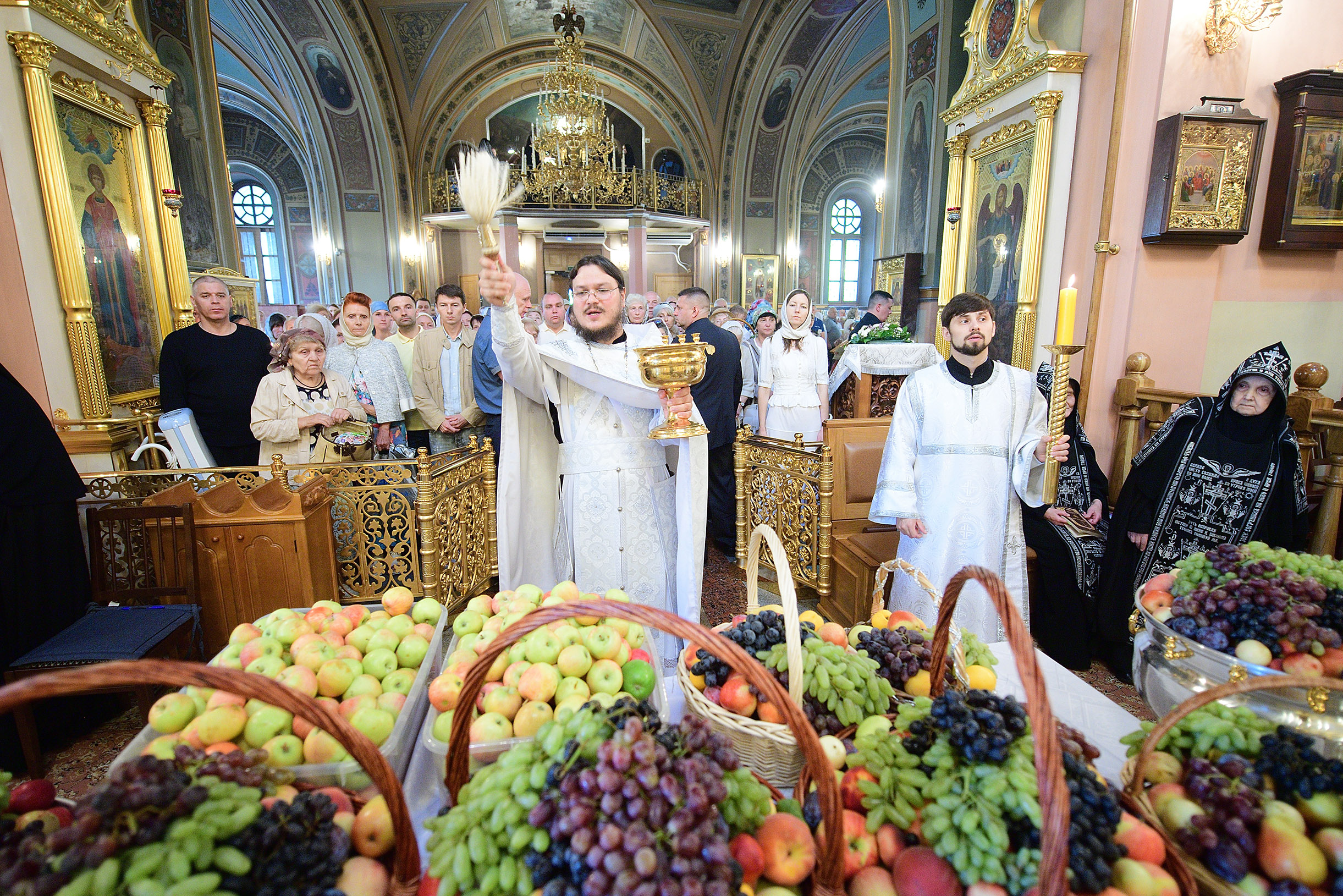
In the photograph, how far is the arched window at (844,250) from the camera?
25719 mm

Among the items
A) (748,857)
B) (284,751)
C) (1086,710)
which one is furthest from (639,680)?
(1086,710)

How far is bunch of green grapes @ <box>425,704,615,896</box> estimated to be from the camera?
796 millimetres

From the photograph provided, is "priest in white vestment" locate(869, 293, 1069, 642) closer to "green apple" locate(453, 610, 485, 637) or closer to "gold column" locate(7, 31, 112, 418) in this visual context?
"green apple" locate(453, 610, 485, 637)

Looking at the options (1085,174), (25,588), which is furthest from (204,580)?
(1085,174)

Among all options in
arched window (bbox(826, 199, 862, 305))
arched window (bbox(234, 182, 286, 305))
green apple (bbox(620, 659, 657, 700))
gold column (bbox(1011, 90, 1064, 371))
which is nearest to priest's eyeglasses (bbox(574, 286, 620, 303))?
green apple (bbox(620, 659, 657, 700))

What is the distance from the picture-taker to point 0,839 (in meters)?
0.81

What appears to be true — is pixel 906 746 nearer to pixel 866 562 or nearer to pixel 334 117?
pixel 866 562

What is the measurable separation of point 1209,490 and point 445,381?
5.18 meters

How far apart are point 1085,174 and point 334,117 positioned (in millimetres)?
16742

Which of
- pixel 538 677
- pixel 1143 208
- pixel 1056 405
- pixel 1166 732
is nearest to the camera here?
pixel 1166 732

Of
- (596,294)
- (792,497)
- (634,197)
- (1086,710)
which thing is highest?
(634,197)

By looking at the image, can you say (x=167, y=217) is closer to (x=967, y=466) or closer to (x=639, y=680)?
(x=639, y=680)

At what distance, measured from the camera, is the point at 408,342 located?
554cm

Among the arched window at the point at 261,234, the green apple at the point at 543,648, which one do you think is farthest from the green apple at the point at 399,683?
the arched window at the point at 261,234
